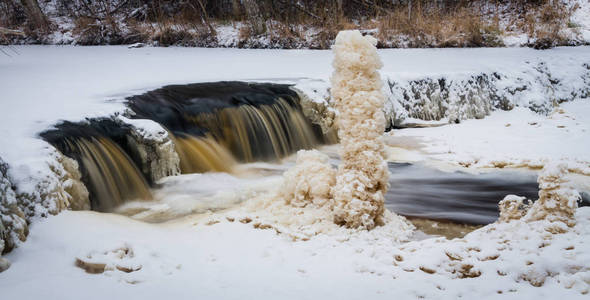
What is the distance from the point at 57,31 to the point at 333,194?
47.9 feet

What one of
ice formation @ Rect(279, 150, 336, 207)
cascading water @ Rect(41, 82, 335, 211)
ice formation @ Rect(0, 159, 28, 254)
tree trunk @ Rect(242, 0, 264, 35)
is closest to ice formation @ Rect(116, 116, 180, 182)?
cascading water @ Rect(41, 82, 335, 211)

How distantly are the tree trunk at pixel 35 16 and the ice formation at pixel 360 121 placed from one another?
14274 millimetres

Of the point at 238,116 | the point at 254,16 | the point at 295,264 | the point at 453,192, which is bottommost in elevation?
the point at 453,192

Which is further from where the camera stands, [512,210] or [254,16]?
[254,16]

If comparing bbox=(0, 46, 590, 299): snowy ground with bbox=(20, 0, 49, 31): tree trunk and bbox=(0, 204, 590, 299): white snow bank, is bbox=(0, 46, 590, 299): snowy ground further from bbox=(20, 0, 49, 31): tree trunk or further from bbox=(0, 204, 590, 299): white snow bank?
bbox=(20, 0, 49, 31): tree trunk

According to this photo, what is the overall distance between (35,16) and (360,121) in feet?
47.9

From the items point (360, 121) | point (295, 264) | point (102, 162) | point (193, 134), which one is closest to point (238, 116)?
point (193, 134)

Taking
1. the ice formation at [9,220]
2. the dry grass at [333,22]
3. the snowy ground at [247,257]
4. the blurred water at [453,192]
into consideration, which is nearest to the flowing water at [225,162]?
the blurred water at [453,192]

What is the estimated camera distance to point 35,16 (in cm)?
1472

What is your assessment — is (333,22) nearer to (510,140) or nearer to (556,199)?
(510,140)

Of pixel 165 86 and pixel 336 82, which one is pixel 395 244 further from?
pixel 165 86

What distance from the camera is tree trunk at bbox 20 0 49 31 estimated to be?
14643 millimetres

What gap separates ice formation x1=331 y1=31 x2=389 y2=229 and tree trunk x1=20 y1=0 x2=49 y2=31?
1427 cm

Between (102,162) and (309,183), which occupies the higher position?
(102,162)
